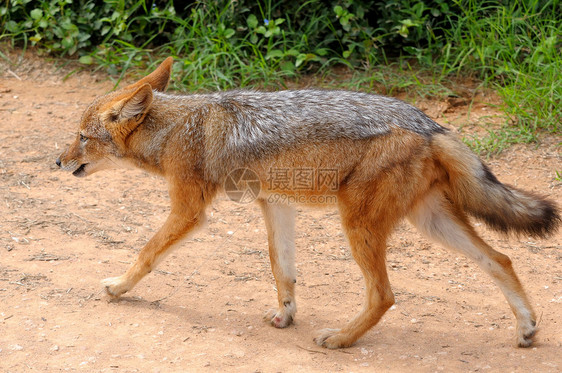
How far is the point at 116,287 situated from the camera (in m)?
5.13

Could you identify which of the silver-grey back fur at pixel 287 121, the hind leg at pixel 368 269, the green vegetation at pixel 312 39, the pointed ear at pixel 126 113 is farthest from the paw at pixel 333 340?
the green vegetation at pixel 312 39

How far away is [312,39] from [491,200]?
504 centimetres

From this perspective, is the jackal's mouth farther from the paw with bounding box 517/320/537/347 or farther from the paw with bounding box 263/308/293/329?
the paw with bounding box 517/320/537/347

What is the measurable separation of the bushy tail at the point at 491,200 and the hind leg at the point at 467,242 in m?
0.14

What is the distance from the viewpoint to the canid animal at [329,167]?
182 inches

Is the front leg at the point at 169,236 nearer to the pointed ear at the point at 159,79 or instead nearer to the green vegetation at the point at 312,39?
the pointed ear at the point at 159,79

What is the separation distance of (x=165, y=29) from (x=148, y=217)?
3.91 meters

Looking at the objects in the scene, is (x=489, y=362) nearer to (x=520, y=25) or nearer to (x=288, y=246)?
(x=288, y=246)

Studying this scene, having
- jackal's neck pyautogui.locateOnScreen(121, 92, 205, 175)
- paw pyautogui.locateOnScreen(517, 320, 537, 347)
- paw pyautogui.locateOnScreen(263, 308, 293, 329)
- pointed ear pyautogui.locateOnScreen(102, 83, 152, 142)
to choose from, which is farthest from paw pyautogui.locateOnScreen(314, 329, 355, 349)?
pointed ear pyautogui.locateOnScreen(102, 83, 152, 142)

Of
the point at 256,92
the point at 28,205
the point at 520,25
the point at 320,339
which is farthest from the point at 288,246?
the point at 520,25

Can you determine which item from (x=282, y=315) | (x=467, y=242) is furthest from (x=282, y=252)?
(x=467, y=242)

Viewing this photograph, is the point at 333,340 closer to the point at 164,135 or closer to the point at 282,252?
the point at 282,252

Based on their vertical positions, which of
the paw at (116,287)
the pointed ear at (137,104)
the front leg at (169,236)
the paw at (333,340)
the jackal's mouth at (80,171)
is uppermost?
the pointed ear at (137,104)

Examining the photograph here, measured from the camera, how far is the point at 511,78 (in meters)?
8.39
